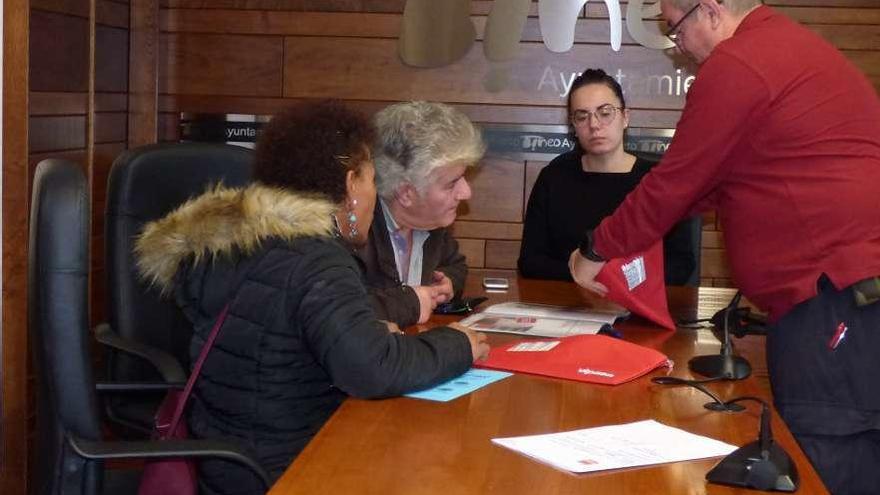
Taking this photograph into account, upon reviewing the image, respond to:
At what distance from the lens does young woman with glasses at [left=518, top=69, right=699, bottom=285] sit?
12.5 ft

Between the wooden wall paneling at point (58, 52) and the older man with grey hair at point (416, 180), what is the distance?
123cm

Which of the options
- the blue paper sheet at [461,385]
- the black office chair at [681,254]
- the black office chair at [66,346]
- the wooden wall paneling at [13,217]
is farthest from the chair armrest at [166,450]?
the black office chair at [681,254]

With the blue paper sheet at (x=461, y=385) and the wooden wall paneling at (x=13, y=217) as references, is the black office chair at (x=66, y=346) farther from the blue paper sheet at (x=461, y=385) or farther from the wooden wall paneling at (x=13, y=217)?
the wooden wall paneling at (x=13, y=217)

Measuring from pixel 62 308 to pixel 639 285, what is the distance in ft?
4.79

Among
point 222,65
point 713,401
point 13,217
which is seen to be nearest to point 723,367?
point 713,401

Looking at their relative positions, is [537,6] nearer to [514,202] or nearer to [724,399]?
[514,202]

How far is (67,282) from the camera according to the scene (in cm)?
167

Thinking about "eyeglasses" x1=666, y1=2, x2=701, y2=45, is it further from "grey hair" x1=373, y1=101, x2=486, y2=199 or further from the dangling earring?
the dangling earring

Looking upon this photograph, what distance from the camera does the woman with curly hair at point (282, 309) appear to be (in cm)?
195

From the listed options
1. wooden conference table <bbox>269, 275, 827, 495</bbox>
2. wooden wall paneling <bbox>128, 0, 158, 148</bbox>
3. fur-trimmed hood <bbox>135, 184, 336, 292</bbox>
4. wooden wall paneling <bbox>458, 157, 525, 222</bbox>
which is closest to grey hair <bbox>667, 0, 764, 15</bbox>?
wooden conference table <bbox>269, 275, 827, 495</bbox>

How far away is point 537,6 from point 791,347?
8.08 ft

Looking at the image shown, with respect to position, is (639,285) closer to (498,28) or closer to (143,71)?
(498,28)

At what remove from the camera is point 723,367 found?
2.26 meters

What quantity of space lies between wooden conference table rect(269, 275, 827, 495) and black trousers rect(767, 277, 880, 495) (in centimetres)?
18
